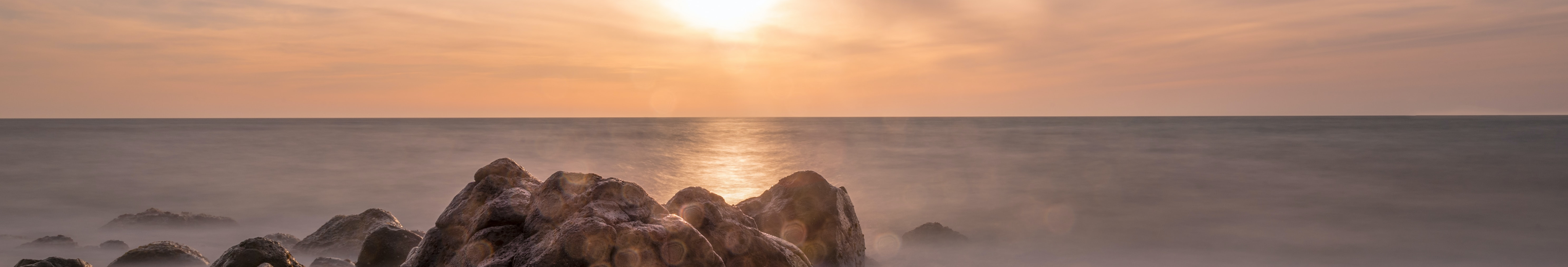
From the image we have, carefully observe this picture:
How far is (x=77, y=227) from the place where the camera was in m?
11.6

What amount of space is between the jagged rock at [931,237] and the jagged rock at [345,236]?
18.6 feet

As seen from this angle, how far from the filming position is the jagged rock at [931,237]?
930 cm

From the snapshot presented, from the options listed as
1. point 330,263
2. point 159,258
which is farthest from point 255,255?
point 159,258

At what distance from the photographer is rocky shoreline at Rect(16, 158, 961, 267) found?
3451 mm

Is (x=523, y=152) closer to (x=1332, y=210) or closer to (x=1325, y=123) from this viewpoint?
(x=1332, y=210)

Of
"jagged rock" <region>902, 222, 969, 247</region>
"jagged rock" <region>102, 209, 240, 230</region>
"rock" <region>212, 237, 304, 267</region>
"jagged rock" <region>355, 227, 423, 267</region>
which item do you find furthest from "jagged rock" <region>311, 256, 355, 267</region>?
"jagged rock" <region>902, 222, 969, 247</region>

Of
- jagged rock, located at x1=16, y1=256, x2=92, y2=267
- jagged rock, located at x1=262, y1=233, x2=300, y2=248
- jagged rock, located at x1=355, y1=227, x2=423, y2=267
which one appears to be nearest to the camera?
jagged rock, located at x1=16, y1=256, x2=92, y2=267

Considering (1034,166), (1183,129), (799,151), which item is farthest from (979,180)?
(1183,129)

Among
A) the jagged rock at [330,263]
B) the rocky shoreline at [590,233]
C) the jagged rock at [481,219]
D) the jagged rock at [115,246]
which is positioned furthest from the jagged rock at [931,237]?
the jagged rock at [115,246]

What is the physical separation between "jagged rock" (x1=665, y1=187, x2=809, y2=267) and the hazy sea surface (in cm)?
408

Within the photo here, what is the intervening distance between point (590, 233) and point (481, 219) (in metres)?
1.03

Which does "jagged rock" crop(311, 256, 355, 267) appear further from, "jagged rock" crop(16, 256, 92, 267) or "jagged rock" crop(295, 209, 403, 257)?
"jagged rock" crop(16, 256, 92, 267)

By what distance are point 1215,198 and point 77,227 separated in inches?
812

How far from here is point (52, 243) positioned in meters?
8.95
